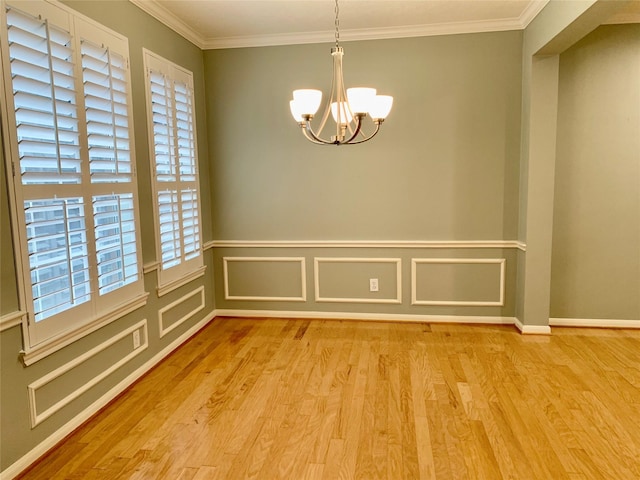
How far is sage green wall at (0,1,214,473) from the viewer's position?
7.08 ft

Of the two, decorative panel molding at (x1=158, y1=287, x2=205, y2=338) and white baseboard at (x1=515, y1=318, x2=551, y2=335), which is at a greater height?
decorative panel molding at (x1=158, y1=287, x2=205, y2=338)

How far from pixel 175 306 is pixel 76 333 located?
4.07ft

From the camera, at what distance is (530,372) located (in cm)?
328

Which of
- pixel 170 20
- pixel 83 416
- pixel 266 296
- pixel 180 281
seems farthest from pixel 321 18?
pixel 83 416

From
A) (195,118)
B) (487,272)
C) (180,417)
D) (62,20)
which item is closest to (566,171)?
(487,272)

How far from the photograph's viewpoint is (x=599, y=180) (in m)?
4.02

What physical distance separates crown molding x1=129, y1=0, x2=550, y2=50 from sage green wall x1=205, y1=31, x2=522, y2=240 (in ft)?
0.18

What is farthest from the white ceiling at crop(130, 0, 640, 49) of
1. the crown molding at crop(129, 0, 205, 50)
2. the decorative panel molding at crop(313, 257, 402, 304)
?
the decorative panel molding at crop(313, 257, 402, 304)

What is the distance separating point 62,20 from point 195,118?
1752mm

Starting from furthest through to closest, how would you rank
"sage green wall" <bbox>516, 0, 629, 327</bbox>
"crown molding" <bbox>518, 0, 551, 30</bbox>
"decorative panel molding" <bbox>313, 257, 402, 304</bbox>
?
"decorative panel molding" <bbox>313, 257, 402, 304</bbox> < "sage green wall" <bbox>516, 0, 629, 327</bbox> < "crown molding" <bbox>518, 0, 551, 30</bbox>

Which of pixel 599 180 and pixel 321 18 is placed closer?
pixel 321 18

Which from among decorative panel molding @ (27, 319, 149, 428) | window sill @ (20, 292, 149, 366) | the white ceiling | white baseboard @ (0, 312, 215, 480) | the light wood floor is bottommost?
the light wood floor

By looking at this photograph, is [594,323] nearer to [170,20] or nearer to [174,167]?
[174,167]

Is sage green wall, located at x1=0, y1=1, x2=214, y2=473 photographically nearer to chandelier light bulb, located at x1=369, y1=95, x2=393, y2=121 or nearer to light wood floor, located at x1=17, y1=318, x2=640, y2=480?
light wood floor, located at x1=17, y1=318, x2=640, y2=480
